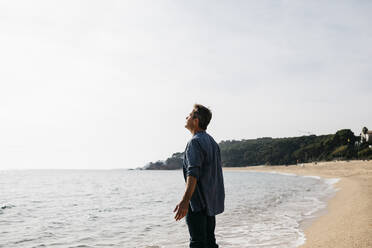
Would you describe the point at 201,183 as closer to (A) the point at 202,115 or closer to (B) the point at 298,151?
(A) the point at 202,115

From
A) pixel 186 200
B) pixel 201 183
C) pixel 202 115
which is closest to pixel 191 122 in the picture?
pixel 202 115

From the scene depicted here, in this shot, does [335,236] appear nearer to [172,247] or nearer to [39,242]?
[172,247]

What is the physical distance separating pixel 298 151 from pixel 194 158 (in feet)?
382

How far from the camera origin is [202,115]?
349cm

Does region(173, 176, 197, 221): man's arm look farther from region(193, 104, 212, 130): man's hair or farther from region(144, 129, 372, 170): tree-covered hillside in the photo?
region(144, 129, 372, 170): tree-covered hillside

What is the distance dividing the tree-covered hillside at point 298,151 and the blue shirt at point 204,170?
256 ft

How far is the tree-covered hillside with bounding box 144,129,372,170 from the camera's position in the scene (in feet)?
271

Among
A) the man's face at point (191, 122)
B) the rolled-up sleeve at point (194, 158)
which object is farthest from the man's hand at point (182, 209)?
the man's face at point (191, 122)

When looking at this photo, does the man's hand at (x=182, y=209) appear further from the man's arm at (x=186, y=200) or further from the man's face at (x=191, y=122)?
the man's face at (x=191, y=122)

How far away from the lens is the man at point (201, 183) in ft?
10.6

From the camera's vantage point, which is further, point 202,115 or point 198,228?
point 202,115

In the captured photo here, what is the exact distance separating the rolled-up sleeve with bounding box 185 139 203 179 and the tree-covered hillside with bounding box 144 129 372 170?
78449 millimetres

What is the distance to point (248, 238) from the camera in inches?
307

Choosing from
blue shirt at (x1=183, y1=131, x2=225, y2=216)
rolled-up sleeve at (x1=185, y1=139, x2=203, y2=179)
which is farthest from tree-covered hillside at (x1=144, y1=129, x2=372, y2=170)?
rolled-up sleeve at (x1=185, y1=139, x2=203, y2=179)
